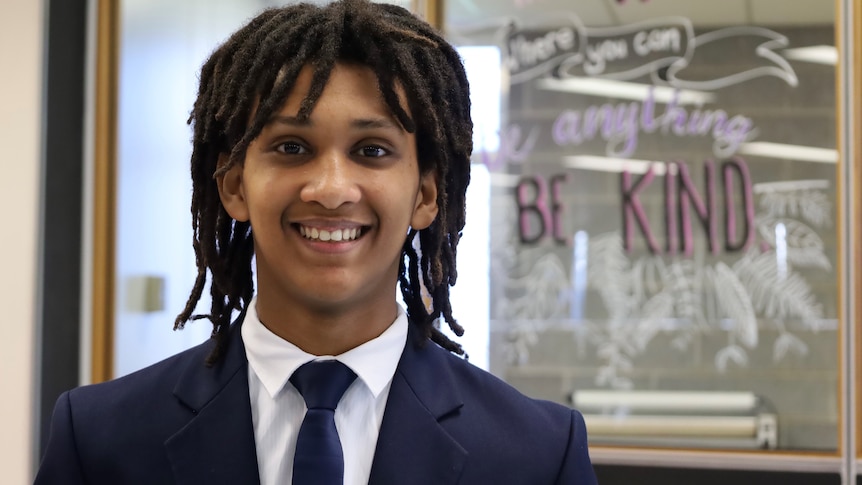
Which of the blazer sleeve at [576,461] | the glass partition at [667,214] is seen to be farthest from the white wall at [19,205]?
the blazer sleeve at [576,461]

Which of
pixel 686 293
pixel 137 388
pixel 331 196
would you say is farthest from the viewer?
pixel 686 293

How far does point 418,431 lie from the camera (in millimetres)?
1034

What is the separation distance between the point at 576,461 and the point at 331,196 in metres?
0.39

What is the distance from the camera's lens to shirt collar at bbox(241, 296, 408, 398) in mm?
1026

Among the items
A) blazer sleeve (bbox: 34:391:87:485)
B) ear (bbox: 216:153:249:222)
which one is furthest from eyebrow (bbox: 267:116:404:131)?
blazer sleeve (bbox: 34:391:87:485)

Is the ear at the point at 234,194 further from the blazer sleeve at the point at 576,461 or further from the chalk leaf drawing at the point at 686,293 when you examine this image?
the chalk leaf drawing at the point at 686,293

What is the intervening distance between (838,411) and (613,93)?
37.4 inches

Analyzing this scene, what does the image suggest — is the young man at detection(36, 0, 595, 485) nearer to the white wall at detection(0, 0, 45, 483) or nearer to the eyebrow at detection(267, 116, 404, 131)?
the eyebrow at detection(267, 116, 404, 131)

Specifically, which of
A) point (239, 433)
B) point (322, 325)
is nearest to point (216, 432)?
point (239, 433)

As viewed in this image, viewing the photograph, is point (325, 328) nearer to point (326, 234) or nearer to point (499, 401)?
point (326, 234)

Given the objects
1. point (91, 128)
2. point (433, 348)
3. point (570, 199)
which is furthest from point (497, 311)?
point (433, 348)

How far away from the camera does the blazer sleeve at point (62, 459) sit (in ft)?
3.36

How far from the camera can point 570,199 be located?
2.55 metres

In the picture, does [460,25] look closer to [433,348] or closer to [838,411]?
[838,411]
